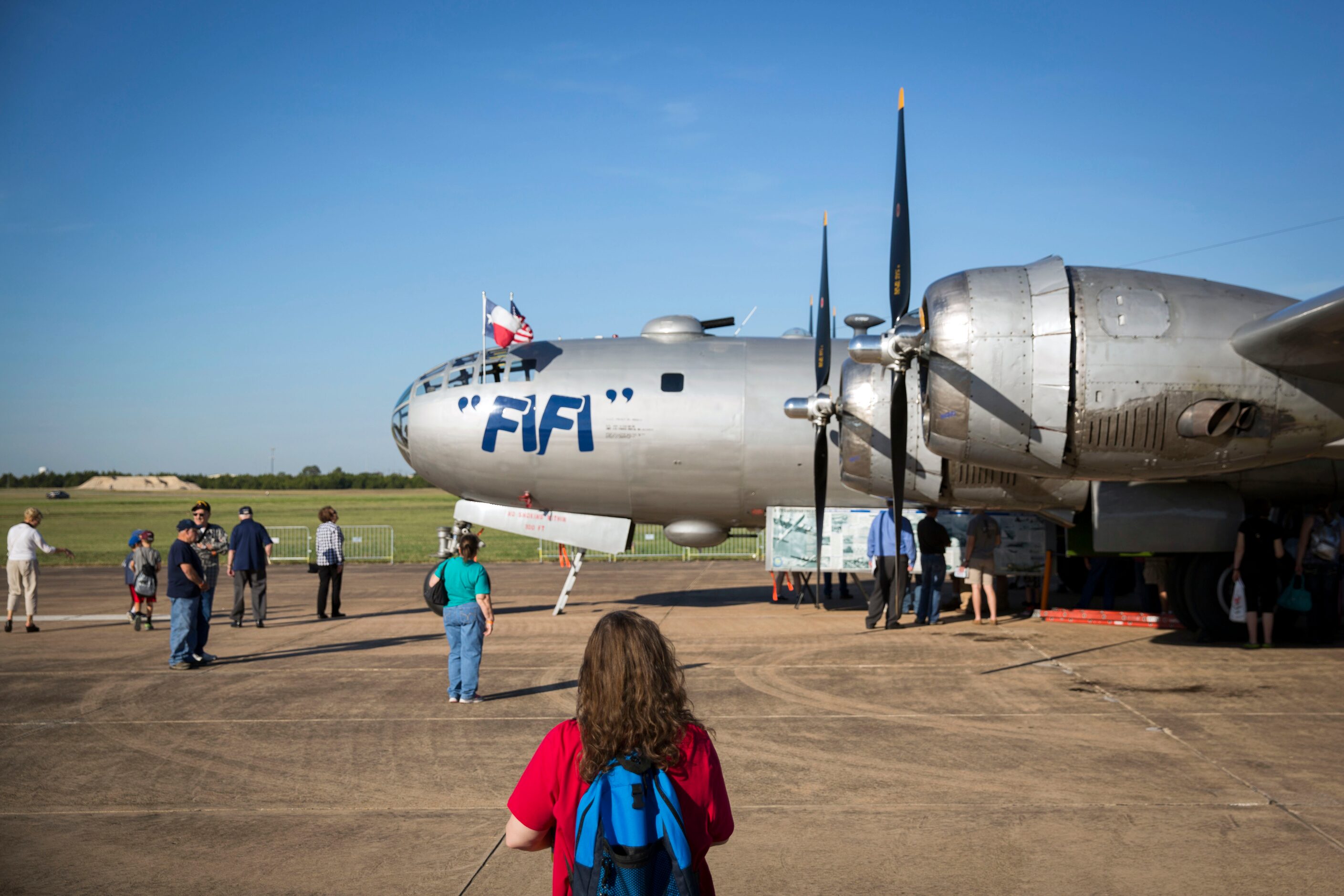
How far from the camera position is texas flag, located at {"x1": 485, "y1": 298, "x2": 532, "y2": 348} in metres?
16.6

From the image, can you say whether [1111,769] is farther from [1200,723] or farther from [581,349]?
[581,349]

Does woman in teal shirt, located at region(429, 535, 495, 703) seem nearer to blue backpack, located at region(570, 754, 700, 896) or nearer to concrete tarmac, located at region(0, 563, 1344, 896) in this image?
concrete tarmac, located at region(0, 563, 1344, 896)

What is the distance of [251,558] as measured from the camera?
14523mm

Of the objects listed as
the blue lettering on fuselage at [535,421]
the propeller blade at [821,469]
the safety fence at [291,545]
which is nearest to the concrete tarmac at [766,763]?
the propeller blade at [821,469]

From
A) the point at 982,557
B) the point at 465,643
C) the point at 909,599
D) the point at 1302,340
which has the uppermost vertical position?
the point at 1302,340

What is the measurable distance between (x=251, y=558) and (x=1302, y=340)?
1350 cm

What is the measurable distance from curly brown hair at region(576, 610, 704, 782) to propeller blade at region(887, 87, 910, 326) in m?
8.09

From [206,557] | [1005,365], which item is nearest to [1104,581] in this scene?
[1005,365]

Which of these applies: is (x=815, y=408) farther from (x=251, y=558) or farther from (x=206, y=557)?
(x=206, y=557)

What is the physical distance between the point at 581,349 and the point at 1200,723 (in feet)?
36.5

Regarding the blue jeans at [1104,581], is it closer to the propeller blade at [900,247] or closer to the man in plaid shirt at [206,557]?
the propeller blade at [900,247]

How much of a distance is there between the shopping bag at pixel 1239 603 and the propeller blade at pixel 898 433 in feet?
14.6

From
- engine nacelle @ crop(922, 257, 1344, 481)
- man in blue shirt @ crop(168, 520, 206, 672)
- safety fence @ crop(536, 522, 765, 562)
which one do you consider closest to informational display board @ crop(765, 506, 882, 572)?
engine nacelle @ crop(922, 257, 1344, 481)

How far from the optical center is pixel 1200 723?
8.36 metres
